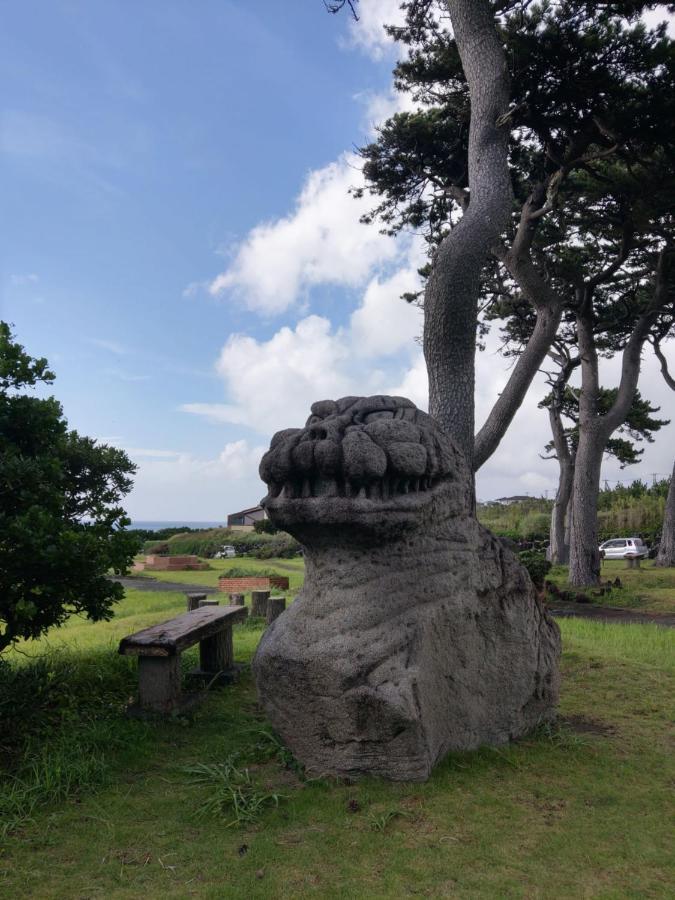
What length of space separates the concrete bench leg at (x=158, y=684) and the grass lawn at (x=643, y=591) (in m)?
10.1

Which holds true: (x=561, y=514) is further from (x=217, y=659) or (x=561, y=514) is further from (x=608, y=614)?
(x=217, y=659)

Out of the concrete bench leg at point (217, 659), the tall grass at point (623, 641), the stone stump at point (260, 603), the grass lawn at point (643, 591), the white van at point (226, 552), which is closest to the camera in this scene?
the concrete bench leg at point (217, 659)

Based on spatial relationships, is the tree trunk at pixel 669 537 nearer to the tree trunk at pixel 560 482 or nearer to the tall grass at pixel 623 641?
the tree trunk at pixel 560 482

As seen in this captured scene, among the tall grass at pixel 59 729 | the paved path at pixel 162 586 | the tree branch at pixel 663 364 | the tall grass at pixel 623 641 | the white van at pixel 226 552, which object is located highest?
the tree branch at pixel 663 364

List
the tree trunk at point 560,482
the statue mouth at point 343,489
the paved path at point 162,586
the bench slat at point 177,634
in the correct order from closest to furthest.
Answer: the statue mouth at point 343,489
the bench slat at point 177,634
the paved path at point 162,586
the tree trunk at point 560,482

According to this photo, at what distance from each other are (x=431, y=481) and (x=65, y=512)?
271cm

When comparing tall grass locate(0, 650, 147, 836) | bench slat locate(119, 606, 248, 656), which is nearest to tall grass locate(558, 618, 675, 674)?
bench slat locate(119, 606, 248, 656)

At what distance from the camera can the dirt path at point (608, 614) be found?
1138 centimetres

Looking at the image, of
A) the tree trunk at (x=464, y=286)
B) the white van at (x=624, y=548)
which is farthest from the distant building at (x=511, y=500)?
the tree trunk at (x=464, y=286)

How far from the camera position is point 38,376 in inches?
→ 200

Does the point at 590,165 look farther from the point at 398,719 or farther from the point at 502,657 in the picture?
the point at 398,719

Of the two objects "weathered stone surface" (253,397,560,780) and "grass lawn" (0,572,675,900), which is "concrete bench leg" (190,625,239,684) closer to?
"grass lawn" (0,572,675,900)

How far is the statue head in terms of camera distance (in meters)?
3.75

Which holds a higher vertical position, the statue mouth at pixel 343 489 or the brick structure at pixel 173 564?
the statue mouth at pixel 343 489
